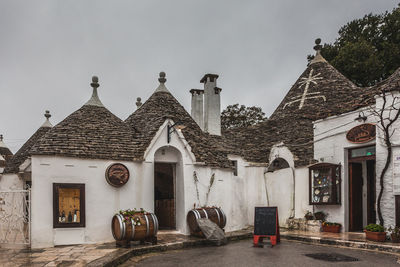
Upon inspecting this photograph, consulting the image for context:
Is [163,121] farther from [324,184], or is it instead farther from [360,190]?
[360,190]

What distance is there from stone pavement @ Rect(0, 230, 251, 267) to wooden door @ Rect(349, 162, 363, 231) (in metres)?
5.28

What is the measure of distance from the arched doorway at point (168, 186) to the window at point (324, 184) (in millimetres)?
4951

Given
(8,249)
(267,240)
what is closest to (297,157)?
(267,240)

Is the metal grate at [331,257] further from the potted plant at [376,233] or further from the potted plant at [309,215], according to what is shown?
the potted plant at [309,215]

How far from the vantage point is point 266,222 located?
34.7ft

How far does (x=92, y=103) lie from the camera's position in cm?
1277

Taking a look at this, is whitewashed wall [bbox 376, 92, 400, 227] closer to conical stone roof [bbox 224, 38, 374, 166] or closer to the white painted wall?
the white painted wall

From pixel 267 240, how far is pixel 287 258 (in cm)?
312

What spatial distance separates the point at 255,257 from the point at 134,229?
10.9ft

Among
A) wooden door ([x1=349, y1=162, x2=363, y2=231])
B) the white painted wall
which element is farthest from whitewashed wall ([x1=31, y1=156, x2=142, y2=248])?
wooden door ([x1=349, y1=162, x2=363, y2=231])

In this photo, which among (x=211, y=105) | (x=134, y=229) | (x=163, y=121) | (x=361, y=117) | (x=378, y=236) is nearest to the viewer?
(x=134, y=229)

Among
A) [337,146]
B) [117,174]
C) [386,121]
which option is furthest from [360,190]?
[117,174]

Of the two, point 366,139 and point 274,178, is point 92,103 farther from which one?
point 366,139

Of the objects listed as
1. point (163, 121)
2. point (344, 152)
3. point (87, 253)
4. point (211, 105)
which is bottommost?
point (87, 253)
